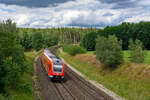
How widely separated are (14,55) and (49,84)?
24.8 feet

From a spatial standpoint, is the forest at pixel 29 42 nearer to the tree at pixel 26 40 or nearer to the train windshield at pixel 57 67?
the tree at pixel 26 40

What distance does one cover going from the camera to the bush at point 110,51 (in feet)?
93.8

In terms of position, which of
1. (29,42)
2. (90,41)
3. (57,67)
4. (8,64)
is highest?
(8,64)

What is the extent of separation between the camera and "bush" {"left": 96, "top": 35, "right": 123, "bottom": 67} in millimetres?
28594

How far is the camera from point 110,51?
2889 cm

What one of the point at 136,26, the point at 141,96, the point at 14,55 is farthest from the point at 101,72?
the point at 136,26

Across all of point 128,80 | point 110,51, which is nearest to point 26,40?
point 110,51

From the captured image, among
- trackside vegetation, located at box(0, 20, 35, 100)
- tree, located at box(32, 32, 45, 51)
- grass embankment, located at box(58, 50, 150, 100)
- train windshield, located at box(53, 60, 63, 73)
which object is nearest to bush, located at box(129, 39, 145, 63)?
grass embankment, located at box(58, 50, 150, 100)

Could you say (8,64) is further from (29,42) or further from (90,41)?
(29,42)

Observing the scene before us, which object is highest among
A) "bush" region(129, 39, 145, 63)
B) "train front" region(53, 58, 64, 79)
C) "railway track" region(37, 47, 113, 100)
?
"bush" region(129, 39, 145, 63)

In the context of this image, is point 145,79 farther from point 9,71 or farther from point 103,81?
point 9,71

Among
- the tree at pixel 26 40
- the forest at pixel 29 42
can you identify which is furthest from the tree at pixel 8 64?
the tree at pixel 26 40

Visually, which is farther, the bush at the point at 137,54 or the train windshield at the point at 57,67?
the bush at the point at 137,54

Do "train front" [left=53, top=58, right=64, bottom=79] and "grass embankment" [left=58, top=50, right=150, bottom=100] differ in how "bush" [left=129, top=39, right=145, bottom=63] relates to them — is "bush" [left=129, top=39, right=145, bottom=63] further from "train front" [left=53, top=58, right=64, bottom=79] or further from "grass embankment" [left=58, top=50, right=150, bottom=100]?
"train front" [left=53, top=58, right=64, bottom=79]
